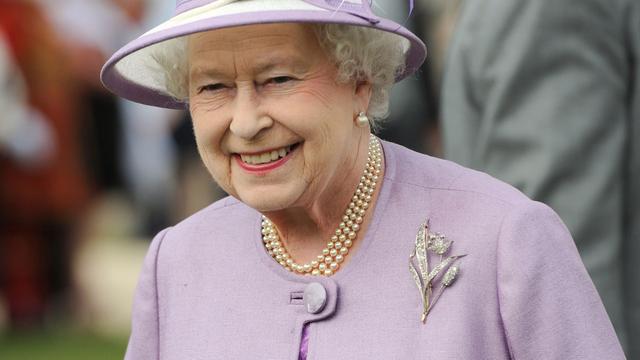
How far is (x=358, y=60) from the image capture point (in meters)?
3.18

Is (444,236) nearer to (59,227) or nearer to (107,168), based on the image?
(59,227)

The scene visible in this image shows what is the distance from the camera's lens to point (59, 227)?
9617 mm

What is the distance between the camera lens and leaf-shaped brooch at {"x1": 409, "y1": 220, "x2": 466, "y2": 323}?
3.06 m

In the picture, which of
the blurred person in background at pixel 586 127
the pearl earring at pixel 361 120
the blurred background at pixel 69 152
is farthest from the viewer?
the blurred background at pixel 69 152

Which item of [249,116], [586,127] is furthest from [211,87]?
[586,127]

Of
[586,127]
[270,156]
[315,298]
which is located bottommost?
[315,298]

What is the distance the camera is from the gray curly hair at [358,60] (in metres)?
3.12

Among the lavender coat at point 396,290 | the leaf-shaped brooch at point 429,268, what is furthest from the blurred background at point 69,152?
the leaf-shaped brooch at point 429,268

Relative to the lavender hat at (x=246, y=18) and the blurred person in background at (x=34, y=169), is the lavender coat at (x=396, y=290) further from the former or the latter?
the blurred person in background at (x=34, y=169)

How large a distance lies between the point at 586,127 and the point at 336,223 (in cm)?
73

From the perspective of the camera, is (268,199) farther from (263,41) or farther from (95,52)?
(95,52)

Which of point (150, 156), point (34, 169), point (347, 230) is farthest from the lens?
point (150, 156)

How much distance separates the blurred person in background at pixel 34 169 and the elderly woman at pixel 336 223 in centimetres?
591

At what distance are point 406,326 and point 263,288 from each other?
0.38 metres
